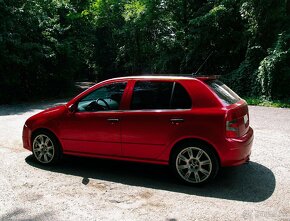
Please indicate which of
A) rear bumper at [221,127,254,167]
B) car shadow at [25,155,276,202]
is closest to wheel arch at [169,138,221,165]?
rear bumper at [221,127,254,167]

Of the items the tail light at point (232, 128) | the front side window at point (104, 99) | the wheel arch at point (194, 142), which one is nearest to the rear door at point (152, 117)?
the wheel arch at point (194, 142)

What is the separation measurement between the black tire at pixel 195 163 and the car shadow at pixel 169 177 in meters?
0.13

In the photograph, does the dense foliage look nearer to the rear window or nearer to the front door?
the rear window

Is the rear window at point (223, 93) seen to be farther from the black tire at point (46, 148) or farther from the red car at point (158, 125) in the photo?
the black tire at point (46, 148)

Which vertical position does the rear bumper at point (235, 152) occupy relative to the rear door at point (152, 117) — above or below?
below

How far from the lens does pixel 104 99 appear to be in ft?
18.4

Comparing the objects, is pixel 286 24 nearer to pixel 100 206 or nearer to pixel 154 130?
pixel 154 130

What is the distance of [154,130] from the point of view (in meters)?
5.10

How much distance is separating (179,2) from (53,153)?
17007 mm

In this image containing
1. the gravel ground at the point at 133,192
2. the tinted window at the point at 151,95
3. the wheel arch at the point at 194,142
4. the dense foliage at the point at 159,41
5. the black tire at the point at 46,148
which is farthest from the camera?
the dense foliage at the point at 159,41

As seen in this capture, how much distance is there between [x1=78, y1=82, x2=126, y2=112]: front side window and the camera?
5.51 m

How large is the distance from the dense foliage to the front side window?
1053 cm

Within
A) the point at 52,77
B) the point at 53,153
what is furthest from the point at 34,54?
the point at 53,153

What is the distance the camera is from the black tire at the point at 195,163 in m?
4.87
